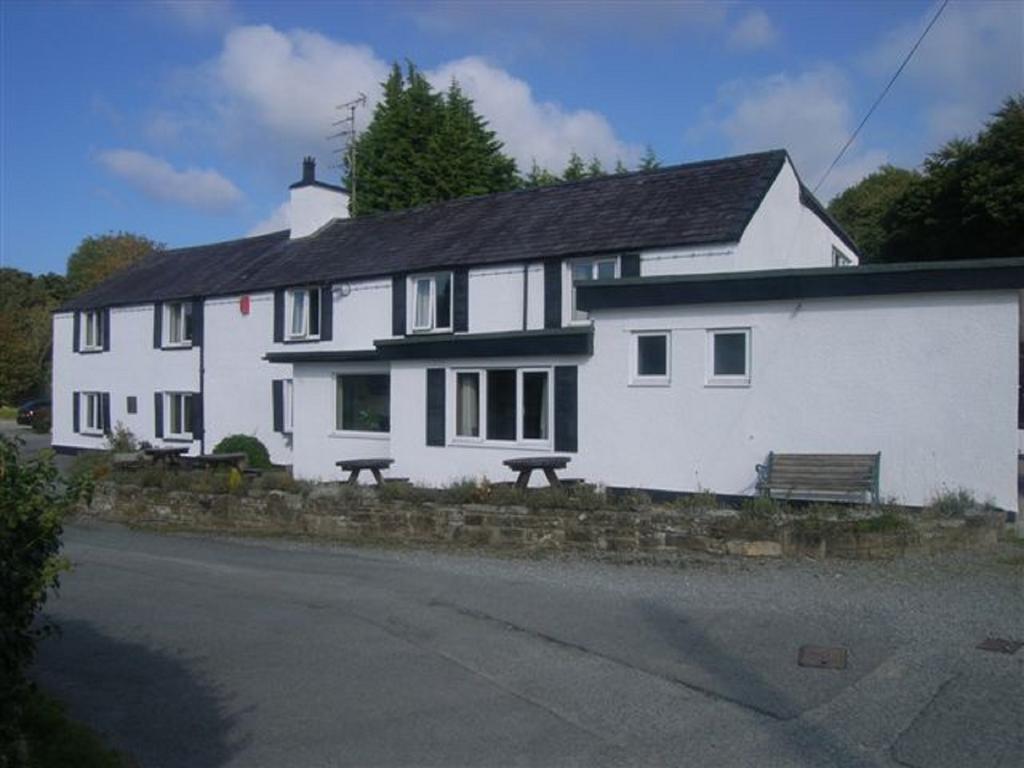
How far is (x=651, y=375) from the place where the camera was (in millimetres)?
17469

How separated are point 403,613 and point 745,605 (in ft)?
10.7

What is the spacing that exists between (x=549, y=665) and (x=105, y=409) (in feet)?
102

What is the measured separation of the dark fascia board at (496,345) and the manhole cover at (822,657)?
33.5 ft

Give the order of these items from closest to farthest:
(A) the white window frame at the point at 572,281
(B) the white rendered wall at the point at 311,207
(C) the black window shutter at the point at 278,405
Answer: (A) the white window frame at the point at 572,281 → (C) the black window shutter at the point at 278,405 → (B) the white rendered wall at the point at 311,207

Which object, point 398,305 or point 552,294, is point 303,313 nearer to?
point 398,305

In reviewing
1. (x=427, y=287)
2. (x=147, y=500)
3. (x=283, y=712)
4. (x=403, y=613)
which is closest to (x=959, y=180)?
(x=427, y=287)

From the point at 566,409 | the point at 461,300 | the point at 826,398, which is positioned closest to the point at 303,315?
the point at 461,300

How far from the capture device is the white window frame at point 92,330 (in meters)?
36.4

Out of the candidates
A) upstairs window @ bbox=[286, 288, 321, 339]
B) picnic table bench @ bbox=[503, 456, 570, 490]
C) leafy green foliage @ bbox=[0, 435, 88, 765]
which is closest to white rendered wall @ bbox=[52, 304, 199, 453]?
upstairs window @ bbox=[286, 288, 321, 339]

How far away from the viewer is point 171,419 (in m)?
32.9

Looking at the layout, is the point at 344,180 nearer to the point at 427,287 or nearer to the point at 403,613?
the point at 427,287

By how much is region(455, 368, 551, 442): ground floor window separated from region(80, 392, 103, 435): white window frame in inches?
800

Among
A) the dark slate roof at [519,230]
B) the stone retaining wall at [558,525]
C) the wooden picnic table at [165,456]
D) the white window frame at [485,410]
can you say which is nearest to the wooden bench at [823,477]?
the stone retaining wall at [558,525]

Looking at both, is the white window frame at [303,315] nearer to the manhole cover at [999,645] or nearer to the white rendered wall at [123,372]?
the white rendered wall at [123,372]
